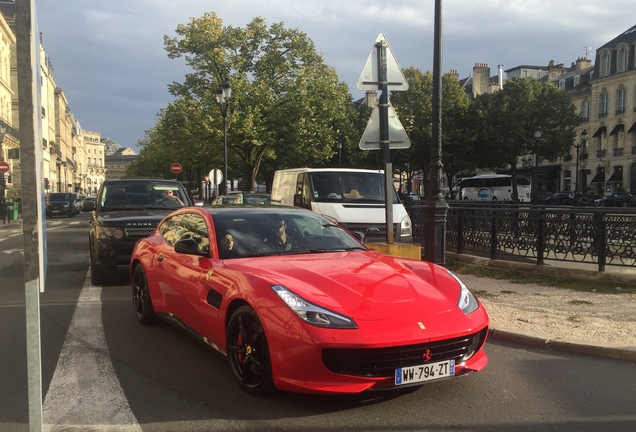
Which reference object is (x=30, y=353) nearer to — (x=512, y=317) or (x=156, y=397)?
(x=156, y=397)

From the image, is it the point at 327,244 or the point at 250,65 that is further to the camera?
the point at 250,65

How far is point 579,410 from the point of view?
12.9ft

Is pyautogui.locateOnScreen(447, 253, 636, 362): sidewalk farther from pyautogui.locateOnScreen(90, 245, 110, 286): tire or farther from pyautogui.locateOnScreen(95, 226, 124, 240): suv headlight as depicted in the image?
pyautogui.locateOnScreen(90, 245, 110, 286): tire

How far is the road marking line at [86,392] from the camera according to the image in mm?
3654

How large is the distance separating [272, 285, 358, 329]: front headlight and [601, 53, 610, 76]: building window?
2532 inches

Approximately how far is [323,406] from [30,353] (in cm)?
197

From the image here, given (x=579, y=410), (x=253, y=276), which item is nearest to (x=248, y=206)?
(x=253, y=276)

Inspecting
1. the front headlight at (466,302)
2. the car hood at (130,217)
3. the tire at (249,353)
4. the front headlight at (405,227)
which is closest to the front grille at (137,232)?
the car hood at (130,217)

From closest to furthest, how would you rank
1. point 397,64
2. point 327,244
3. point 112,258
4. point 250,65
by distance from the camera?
point 327,244 < point 397,64 < point 112,258 < point 250,65

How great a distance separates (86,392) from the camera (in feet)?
13.8

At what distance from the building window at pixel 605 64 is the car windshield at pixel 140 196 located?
195 feet

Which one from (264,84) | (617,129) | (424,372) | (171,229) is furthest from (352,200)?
(617,129)

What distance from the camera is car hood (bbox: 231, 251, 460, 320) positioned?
3809 millimetres

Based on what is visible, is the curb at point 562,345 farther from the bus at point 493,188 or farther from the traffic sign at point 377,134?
the bus at point 493,188
